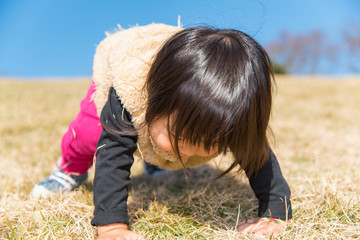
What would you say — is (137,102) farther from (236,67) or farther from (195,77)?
(236,67)

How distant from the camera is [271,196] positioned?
4.68 ft

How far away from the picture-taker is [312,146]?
9.44 ft

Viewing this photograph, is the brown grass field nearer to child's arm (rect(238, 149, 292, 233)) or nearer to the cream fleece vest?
child's arm (rect(238, 149, 292, 233))

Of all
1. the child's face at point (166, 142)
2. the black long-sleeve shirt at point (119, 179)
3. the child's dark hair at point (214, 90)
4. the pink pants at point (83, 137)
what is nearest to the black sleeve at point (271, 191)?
the black long-sleeve shirt at point (119, 179)

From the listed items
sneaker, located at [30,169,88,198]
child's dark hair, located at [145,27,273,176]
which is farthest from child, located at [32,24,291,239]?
sneaker, located at [30,169,88,198]

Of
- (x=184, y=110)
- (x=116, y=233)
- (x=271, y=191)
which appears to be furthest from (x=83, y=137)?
(x=271, y=191)

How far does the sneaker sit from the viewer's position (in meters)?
1.77

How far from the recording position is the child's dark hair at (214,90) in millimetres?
1048

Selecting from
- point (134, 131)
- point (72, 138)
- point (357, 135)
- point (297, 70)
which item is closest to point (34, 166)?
point (72, 138)

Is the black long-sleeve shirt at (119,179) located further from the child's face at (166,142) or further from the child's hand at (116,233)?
the child's face at (166,142)

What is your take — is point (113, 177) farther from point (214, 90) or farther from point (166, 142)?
point (214, 90)

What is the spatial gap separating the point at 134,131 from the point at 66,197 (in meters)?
0.64

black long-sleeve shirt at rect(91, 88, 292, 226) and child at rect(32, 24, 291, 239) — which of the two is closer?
child at rect(32, 24, 291, 239)

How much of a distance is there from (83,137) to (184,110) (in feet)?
2.76
